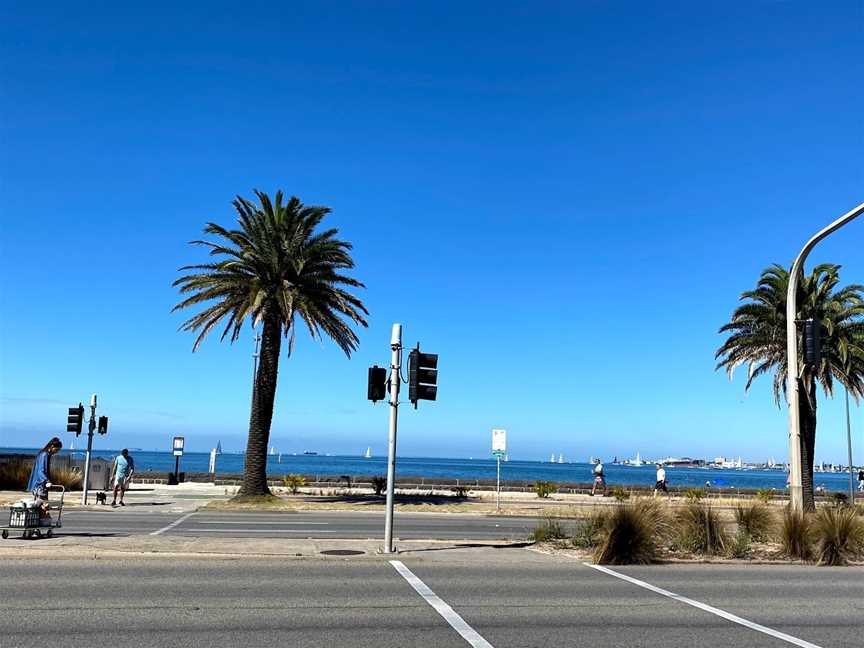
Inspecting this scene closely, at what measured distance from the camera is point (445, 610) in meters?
9.10

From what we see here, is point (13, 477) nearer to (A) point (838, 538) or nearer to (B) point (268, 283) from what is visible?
(B) point (268, 283)

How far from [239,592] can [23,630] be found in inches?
109

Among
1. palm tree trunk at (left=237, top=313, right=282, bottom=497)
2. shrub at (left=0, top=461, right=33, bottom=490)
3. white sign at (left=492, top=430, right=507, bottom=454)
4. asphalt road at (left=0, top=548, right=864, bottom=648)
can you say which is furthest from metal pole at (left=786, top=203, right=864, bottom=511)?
shrub at (left=0, top=461, right=33, bottom=490)

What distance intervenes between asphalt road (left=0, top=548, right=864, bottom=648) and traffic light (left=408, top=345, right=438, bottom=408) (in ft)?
9.83

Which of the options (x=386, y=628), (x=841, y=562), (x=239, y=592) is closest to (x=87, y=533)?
(x=239, y=592)

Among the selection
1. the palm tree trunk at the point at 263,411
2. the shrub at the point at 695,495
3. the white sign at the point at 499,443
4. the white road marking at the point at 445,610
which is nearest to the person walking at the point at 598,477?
the shrub at the point at 695,495

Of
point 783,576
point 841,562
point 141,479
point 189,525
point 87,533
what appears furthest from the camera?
point 141,479

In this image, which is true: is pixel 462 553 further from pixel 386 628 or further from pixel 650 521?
pixel 386 628

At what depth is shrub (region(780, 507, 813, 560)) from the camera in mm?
14266

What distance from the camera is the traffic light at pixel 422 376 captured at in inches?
574

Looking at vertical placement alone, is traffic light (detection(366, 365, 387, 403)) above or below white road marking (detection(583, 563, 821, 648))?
above

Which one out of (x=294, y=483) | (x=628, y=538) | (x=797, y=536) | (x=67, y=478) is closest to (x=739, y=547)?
(x=797, y=536)

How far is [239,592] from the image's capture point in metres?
9.88

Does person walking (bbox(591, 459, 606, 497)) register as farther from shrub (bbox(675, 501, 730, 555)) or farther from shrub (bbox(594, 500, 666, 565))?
shrub (bbox(594, 500, 666, 565))
